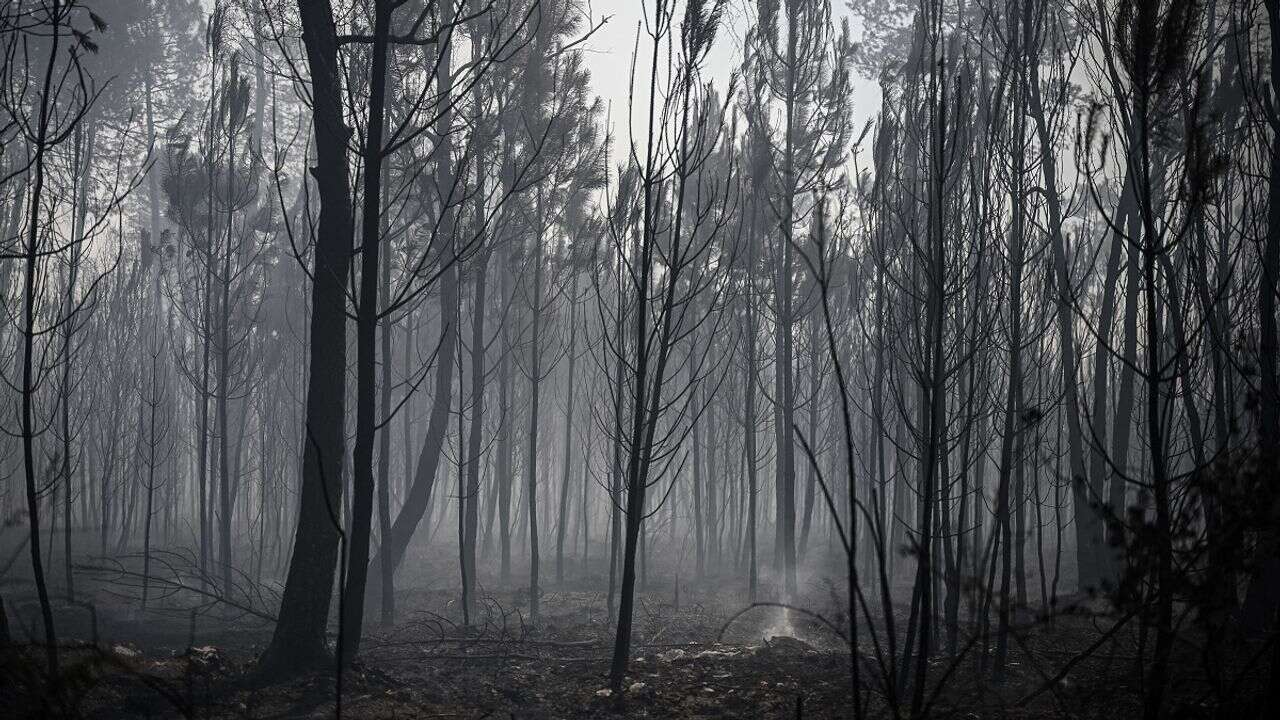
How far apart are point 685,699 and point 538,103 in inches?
291

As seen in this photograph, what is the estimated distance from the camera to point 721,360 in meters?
9.12

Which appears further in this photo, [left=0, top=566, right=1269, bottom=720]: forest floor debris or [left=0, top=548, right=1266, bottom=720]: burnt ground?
[left=0, top=566, right=1269, bottom=720]: forest floor debris

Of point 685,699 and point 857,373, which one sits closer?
point 685,699

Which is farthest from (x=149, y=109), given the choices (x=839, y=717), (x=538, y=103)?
(x=839, y=717)

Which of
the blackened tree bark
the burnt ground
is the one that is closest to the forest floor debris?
the burnt ground

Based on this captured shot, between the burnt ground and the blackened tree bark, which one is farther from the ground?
the blackened tree bark

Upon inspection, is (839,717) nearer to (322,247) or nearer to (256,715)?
(256,715)

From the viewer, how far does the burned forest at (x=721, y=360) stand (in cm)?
276

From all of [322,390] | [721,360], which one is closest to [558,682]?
[322,390]

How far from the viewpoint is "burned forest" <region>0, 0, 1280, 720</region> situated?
2.76m

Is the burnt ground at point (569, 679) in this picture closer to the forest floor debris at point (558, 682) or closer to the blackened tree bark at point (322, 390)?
the forest floor debris at point (558, 682)

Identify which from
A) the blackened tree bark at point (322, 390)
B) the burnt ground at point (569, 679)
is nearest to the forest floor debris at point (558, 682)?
the burnt ground at point (569, 679)

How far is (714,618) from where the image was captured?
10391mm

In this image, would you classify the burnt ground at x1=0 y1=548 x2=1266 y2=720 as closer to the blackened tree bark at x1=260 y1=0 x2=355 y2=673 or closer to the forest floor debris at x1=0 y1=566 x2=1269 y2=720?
the forest floor debris at x1=0 y1=566 x2=1269 y2=720
